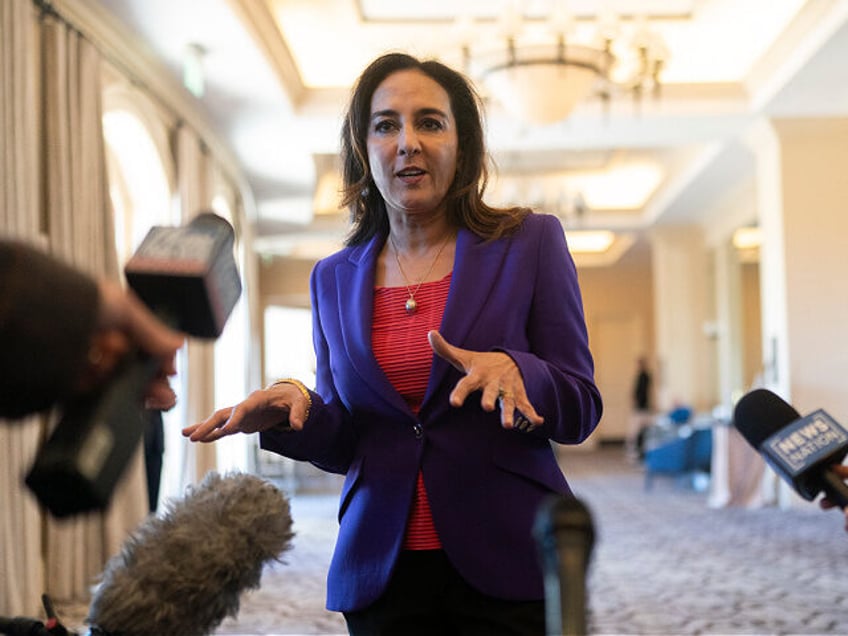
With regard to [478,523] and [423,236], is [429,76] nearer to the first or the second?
[423,236]

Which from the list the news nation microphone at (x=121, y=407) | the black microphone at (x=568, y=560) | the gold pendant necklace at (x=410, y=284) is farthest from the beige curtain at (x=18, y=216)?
the black microphone at (x=568, y=560)

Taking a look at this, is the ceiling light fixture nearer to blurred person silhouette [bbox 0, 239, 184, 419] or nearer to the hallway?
the hallway

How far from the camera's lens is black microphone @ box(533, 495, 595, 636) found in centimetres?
67

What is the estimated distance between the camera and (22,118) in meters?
5.20

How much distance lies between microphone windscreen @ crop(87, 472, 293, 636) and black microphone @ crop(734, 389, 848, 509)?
31.1 inches

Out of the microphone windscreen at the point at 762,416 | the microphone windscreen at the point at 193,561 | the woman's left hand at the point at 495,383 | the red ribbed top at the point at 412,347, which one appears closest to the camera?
the microphone windscreen at the point at 193,561

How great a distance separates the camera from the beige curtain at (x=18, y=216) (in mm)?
4812

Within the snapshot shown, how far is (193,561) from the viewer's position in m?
1.13

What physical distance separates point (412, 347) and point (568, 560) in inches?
38.2

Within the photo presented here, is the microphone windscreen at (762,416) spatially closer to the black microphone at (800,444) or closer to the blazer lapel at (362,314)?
the black microphone at (800,444)

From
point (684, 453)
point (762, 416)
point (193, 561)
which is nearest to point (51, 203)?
point (762, 416)

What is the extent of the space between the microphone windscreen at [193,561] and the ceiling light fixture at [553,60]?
6.05 metres

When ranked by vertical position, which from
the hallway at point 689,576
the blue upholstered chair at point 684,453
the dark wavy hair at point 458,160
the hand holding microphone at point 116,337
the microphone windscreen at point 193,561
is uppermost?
the dark wavy hair at point 458,160

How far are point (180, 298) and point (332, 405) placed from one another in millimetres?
793
